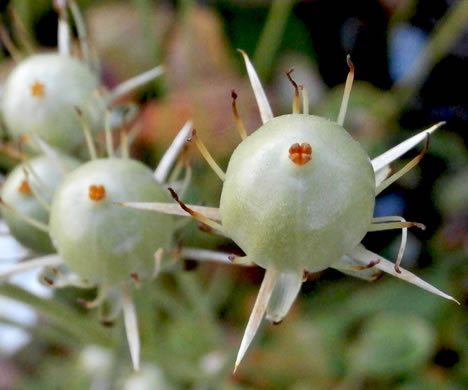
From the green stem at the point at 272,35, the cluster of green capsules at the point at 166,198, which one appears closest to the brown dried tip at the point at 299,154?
the cluster of green capsules at the point at 166,198

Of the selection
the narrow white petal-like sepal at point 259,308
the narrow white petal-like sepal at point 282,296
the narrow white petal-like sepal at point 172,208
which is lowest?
the narrow white petal-like sepal at point 282,296

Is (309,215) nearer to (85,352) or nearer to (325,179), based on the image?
(325,179)

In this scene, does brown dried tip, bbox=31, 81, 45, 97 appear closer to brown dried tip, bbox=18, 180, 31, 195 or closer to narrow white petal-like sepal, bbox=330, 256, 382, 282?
brown dried tip, bbox=18, 180, 31, 195

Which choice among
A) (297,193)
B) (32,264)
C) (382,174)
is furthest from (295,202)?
(32,264)

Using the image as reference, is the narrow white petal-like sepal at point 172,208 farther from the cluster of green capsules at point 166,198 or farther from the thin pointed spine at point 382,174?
the thin pointed spine at point 382,174

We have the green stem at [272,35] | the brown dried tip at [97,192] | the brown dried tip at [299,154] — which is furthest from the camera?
the green stem at [272,35]

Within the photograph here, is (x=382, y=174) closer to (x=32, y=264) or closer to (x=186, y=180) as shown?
(x=186, y=180)

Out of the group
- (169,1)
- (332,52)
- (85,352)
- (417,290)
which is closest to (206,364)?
(85,352)
